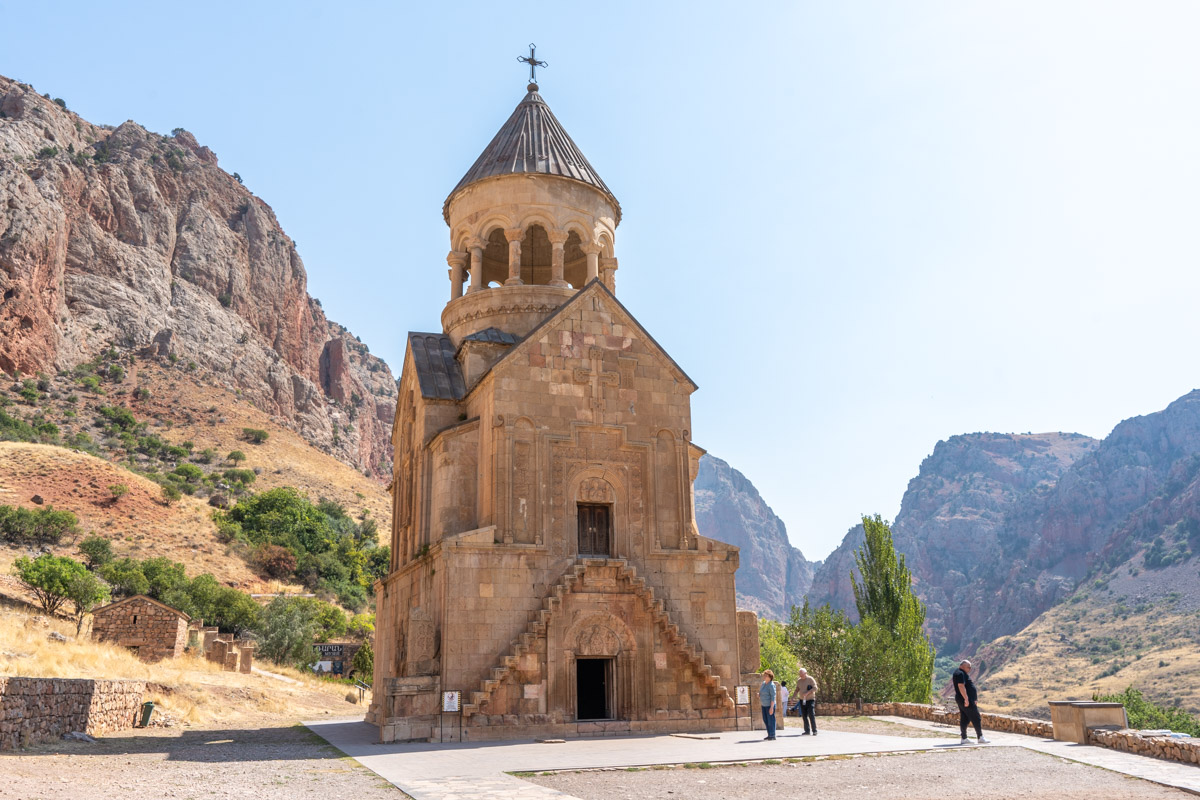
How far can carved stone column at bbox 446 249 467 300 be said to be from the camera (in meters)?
24.2

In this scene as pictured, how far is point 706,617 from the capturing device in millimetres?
19328

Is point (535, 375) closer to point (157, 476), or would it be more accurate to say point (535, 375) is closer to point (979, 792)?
point (979, 792)

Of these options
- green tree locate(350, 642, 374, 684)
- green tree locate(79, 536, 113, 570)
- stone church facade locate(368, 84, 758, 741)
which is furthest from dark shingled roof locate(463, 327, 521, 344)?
green tree locate(79, 536, 113, 570)

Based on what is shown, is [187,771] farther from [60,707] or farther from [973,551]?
[973,551]

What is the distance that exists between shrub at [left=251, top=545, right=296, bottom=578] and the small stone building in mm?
28221

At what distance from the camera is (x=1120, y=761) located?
12.2 meters

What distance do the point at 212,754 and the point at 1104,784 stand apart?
40.3 feet

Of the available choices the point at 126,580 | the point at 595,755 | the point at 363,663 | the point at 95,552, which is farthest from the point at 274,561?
the point at 595,755

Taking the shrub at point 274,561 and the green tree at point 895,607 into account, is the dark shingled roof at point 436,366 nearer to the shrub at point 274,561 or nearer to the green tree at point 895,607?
the green tree at point 895,607

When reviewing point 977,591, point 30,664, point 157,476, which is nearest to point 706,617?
point 30,664

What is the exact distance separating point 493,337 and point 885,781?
14.0 m

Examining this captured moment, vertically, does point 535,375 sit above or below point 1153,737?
above

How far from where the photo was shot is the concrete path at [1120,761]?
10.7 metres

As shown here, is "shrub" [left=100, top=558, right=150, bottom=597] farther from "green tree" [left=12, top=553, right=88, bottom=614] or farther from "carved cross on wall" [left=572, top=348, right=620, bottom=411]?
"carved cross on wall" [left=572, top=348, right=620, bottom=411]
